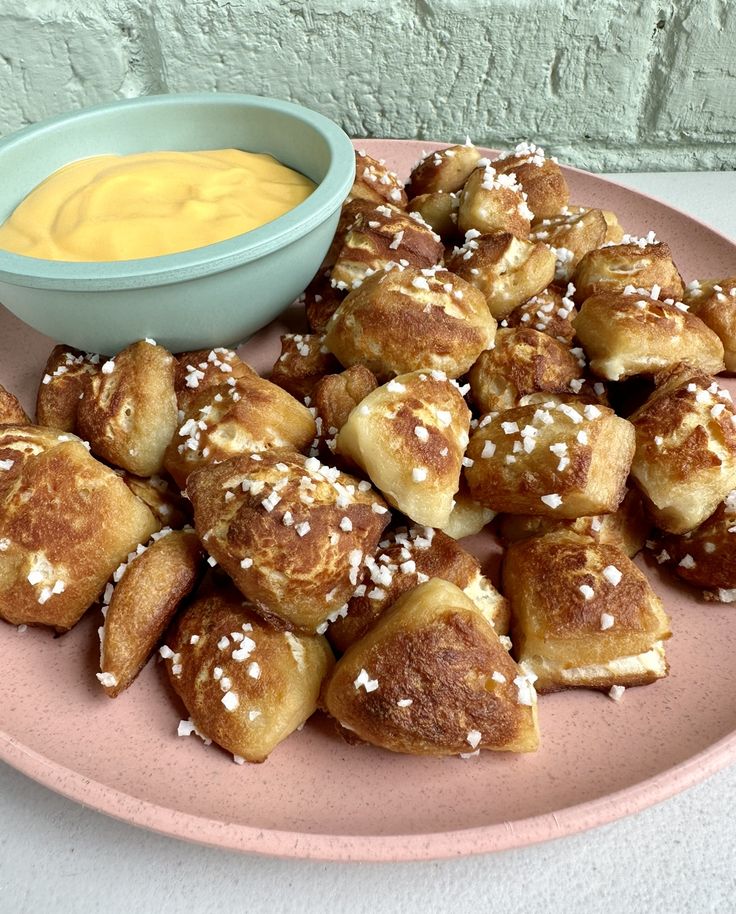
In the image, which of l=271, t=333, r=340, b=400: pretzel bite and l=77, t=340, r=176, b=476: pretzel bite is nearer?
l=77, t=340, r=176, b=476: pretzel bite

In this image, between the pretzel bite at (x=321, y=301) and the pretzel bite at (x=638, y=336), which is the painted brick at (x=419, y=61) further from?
the pretzel bite at (x=638, y=336)

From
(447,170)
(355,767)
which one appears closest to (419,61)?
(447,170)

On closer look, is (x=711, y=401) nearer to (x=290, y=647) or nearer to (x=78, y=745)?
(x=290, y=647)

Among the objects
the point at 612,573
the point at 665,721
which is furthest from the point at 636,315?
the point at 665,721

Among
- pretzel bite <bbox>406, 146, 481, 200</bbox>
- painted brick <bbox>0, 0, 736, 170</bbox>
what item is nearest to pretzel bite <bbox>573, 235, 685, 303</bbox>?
pretzel bite <bbox>406, 146, 481, 200</bbox>

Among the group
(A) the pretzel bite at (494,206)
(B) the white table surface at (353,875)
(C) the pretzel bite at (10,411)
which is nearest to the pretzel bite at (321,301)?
(A) the pretzel bite at (494,206)

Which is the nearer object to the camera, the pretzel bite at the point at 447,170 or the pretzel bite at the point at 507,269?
the pretzel bite at the point at 507,269

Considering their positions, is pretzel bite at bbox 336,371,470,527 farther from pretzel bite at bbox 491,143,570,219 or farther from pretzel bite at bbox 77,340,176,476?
pretzel bite at bbox 491,143,570,219
